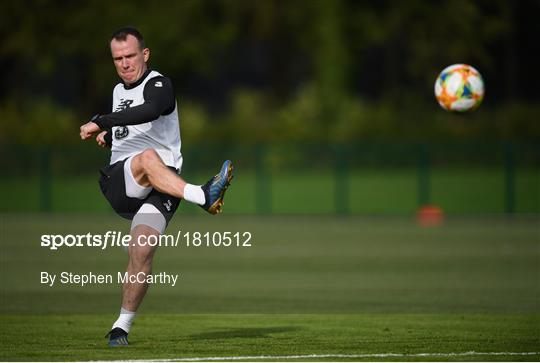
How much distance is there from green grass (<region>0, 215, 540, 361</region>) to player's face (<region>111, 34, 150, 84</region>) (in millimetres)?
2241

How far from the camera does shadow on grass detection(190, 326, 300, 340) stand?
10.4 meters

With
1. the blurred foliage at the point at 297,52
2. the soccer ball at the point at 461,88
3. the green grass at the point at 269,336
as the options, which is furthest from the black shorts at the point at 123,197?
the blurred foliage at the point at 297,52

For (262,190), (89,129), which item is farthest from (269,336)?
(262,190)

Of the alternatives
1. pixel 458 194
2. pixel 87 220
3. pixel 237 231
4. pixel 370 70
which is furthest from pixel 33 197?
pixel 370 70

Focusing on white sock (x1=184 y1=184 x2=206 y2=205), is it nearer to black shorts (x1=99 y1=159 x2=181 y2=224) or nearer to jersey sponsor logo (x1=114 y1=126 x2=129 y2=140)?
black shorts (x1=99 y1=159 x2=181 y2=224)

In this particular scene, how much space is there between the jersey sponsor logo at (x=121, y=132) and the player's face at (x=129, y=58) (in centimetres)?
41

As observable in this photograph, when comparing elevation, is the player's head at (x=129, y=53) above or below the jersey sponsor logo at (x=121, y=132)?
above

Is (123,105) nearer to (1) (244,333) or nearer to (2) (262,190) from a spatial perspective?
(1) (244,333)

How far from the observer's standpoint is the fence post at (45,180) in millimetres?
32156

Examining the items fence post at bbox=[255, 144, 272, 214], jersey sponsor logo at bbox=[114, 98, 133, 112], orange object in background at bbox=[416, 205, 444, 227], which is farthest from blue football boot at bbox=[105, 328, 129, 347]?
fence post at bbox=[255, 144, 272, 214]

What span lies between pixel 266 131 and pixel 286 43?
19.0 meters

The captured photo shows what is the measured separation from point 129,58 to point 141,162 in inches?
34.5

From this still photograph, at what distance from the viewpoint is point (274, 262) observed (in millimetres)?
19141

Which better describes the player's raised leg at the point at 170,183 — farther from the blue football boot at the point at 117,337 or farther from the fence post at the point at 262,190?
the fence post at the point at 262,190
